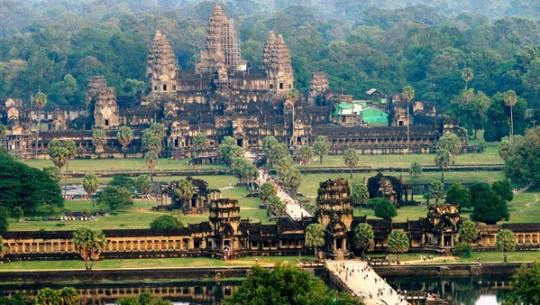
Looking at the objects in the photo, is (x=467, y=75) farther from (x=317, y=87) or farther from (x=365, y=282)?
(x=365, y=282)

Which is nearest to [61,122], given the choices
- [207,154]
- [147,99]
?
[147,99]

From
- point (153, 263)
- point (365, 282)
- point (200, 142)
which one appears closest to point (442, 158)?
point (200, 142)

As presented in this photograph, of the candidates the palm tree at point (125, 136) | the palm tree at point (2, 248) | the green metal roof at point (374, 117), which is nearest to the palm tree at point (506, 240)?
the palm tree at point (2, 248)

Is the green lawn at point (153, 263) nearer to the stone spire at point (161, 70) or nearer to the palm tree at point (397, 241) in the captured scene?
the palm tree at point (397, 241)

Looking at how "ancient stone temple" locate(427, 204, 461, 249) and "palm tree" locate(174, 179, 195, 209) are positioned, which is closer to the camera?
"ancient stone temple" locate(427, 204, 461, 249)

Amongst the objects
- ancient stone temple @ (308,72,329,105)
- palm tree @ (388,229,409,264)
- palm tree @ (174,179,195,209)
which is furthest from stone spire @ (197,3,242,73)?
palm tree @ (388,229,409,264)

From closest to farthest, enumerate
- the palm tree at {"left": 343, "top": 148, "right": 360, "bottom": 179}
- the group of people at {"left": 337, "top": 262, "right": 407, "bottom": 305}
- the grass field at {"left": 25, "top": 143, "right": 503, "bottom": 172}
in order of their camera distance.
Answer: the group of people at {"left": 337, "top": 262, "right": 407, "bottom": 305} → the palm tree at {"left": 343, "top": 148, "right": 360, "bottom": 179} → the grass field at {"left": 25, "top": 143, "right": 503, "bottom": 172}

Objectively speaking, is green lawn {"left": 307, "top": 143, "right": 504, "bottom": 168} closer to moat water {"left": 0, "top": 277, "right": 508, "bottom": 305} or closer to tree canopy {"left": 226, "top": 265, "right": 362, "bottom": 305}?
moat water {"left": 0, "top": 277, "right": 508, "bottom": 305}
